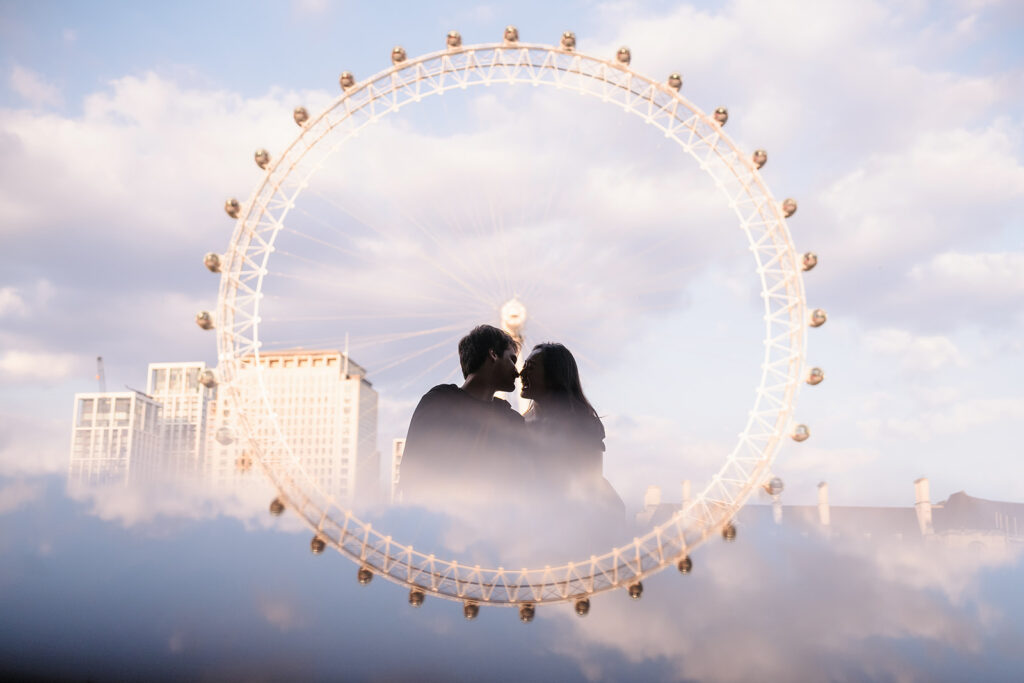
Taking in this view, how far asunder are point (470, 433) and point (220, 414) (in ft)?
14.8

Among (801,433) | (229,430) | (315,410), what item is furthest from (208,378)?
(315,410)

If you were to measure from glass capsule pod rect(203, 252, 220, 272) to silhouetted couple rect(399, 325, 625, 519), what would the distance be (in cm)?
456

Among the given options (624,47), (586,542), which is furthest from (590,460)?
(624,47)

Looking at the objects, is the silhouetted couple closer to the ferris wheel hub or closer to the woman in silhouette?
the woman in silhouette

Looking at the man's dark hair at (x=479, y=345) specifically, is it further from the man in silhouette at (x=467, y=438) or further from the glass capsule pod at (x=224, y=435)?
the glass capsule pod at (x=224, y=435)

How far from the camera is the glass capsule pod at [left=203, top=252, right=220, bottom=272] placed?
36.9 ft

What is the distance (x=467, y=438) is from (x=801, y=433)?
16.1 feet

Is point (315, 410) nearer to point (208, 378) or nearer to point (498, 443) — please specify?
point (208, 378)

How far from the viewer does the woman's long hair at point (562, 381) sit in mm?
8273

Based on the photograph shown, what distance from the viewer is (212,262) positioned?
11320 millimetres

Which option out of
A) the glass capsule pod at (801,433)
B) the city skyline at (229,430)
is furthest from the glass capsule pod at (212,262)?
the glass capsule pod at (801,433)

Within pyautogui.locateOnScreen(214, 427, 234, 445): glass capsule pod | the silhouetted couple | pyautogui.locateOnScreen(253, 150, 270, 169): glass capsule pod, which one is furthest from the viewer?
pyautogui.locateOnScreen(253, 150, 270, 169): glass capsule pod

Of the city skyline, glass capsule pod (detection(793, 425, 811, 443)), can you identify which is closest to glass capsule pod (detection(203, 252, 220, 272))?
the city skyline

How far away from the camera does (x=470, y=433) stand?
26.5ft
